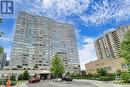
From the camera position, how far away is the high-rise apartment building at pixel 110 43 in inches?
5510

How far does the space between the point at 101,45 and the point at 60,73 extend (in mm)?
94249

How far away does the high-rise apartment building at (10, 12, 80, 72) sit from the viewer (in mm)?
129000

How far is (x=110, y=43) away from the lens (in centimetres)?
14525

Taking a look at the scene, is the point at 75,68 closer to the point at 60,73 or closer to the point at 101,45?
the point at 101,45

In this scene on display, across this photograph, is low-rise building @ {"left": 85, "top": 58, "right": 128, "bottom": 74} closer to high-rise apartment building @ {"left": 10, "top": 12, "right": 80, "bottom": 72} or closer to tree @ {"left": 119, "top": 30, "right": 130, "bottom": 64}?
tree @ {"left": 119, "top": 30, "right": 130, "bottom": 64}

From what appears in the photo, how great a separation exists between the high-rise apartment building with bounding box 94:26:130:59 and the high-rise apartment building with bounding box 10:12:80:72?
2505 centimetres

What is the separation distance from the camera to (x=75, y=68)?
496 ft

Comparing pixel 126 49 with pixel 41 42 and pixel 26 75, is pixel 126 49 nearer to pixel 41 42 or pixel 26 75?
pixel 26 75

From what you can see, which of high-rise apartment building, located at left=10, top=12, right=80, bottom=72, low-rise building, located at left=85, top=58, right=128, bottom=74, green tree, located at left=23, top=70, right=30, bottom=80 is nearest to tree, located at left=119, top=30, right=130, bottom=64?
low-rise building, located at left=85, top=58, right=128, bottom=74

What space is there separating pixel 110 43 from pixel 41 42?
6081 centimetres

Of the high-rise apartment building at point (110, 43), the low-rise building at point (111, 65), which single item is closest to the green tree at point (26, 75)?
the low-rise building at point (111, 65)

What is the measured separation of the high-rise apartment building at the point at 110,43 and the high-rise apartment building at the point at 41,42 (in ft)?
82.2

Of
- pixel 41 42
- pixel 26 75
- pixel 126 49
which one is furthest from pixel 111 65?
pixel 41 42

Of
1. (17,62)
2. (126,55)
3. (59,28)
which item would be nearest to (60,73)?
(126,55)
